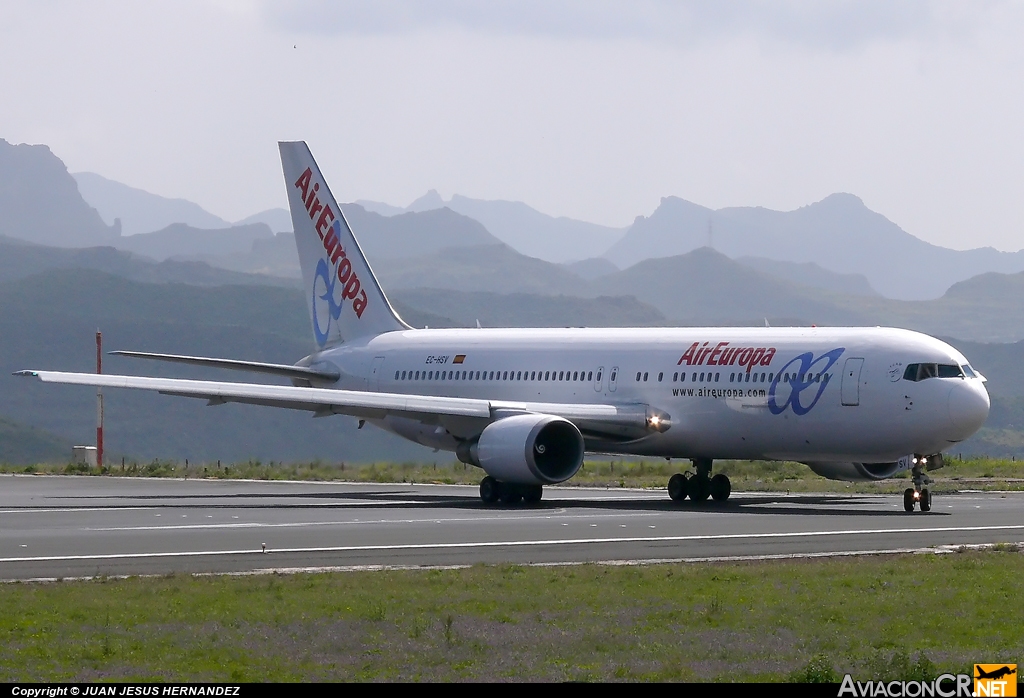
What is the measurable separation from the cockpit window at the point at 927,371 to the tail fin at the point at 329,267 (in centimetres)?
1955

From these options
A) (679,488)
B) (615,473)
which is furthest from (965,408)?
(615,473)

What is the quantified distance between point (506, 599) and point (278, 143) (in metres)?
35.3

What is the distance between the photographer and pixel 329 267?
161 ft

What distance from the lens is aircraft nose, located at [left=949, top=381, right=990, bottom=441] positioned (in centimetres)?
3262

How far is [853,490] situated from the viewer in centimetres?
4331

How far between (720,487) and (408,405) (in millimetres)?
7904

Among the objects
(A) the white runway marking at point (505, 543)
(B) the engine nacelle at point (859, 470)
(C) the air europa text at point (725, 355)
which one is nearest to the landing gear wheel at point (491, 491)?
(C) the air europa text at point (725, 355)

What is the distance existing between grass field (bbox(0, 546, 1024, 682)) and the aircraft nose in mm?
12556

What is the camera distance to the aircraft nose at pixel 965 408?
32.6 metres

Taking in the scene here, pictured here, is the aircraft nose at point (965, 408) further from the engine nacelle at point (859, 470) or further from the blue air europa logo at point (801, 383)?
the engine nacelle at point (859, 470)

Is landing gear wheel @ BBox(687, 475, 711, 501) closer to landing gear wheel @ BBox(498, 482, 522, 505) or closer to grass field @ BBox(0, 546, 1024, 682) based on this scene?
landing gear wheel @ BBox(498, 482, 522, 505)

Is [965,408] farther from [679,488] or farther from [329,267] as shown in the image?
[329,267]

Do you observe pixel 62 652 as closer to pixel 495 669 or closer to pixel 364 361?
pixel 495 669

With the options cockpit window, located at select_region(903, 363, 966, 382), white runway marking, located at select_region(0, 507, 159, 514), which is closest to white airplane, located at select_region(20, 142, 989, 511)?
cockpit window, located at select_region(903, 363, 966, 382)
